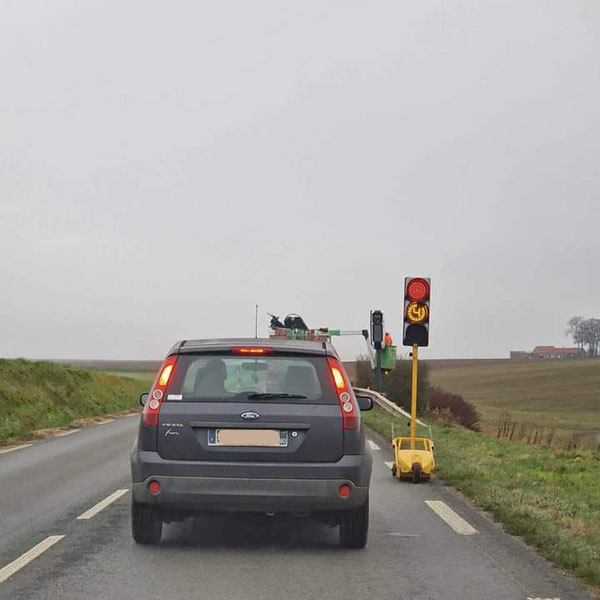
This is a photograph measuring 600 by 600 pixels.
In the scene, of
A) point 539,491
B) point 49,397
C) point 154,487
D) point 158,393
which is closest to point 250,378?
point 158,393

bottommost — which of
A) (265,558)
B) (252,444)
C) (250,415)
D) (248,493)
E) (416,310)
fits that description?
(265,558)

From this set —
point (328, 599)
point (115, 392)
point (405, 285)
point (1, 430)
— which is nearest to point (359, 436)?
point (328, 599)

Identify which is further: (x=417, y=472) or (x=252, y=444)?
(x=417, y=472)

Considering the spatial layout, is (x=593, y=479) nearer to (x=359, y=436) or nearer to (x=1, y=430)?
(x=359, y=436)

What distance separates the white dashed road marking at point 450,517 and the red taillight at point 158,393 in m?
2.96

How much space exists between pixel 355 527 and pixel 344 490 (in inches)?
20.3

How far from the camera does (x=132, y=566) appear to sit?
6.78 m

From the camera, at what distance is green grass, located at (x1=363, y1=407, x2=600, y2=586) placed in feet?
24.1

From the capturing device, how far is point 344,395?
289 inches

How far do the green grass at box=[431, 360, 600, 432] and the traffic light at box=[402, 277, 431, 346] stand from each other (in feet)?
96.6

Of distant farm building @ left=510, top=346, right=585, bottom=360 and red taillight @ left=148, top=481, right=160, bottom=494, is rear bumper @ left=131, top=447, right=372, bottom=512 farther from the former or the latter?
distant farm building @ left=510, top=346, right=585, bottom=360

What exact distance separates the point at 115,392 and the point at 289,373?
3250 centimetres

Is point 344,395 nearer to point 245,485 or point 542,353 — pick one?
point 245,485

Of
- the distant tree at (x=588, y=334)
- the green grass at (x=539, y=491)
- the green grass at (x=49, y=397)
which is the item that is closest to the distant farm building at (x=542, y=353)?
the distant tree at (x=588, y=334)
